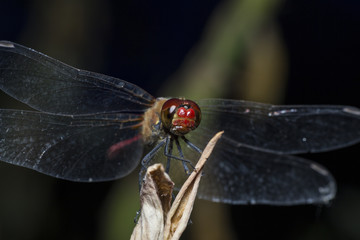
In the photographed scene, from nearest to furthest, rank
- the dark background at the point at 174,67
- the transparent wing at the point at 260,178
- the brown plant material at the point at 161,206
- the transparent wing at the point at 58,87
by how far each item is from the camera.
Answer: the brown plant material at the point at 161,206 < the transparent wing at the point at 58,87 < the transparent wing at the point at 260,178 < the dark background at the point at 174,67

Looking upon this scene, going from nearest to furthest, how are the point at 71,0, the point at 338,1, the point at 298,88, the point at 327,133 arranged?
the point at 327,133 → the point at 71,0 → the point at 298,88 → the point at 338,1

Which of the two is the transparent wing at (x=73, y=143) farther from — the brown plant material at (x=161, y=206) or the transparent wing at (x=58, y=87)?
the brown plant material at (x=161, y=206)

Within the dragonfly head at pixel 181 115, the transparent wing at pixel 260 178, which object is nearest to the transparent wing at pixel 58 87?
the dragonfly head at pixel 181 115

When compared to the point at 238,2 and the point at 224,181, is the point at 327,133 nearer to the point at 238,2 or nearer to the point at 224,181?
the point at 224,181

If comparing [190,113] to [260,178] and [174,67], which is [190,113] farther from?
[174,67]

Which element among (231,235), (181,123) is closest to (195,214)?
(231,235)

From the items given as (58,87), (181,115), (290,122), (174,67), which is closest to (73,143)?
(58,87)

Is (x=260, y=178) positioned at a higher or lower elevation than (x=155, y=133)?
lower
